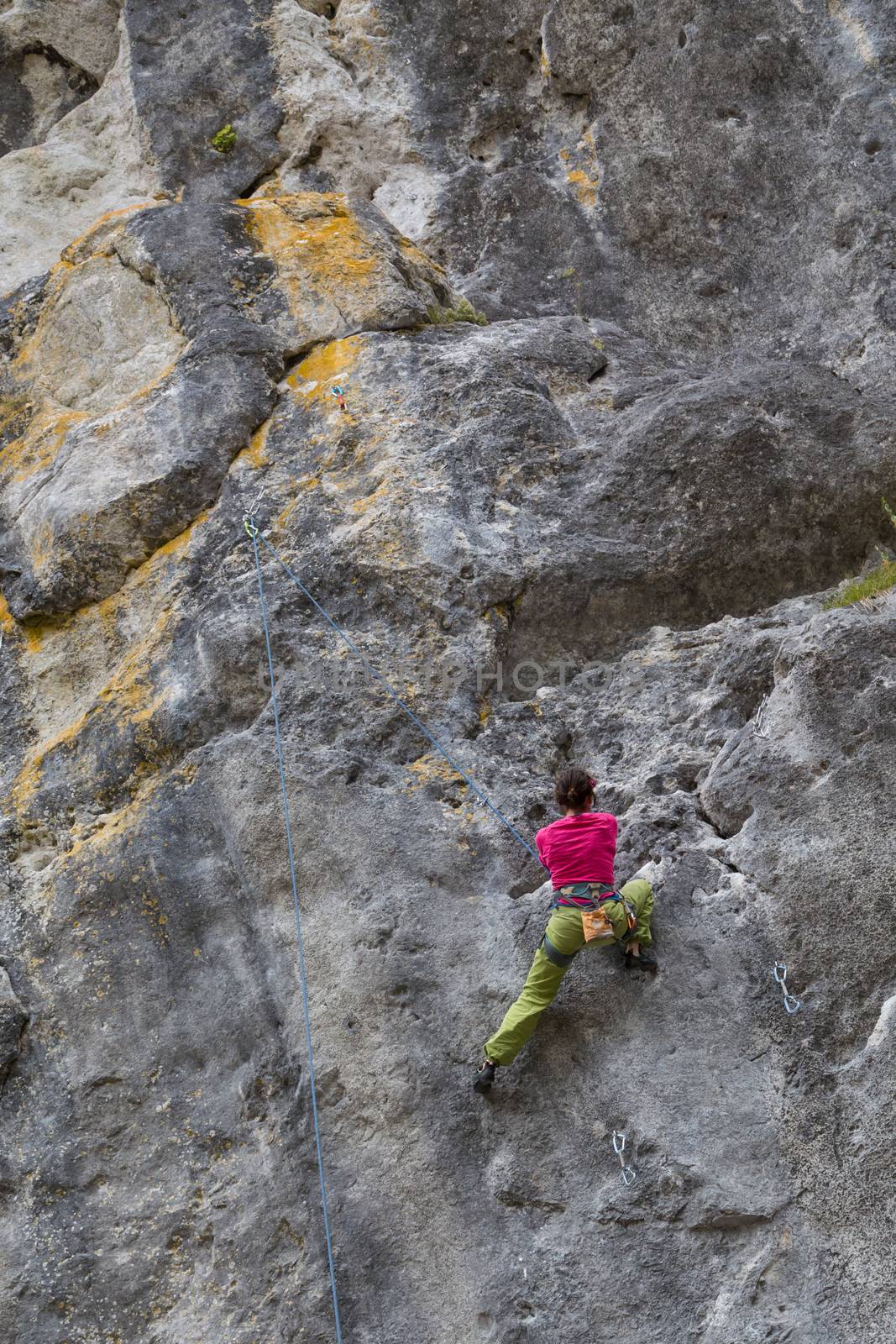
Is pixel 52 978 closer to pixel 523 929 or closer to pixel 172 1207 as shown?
pixel 172 1207

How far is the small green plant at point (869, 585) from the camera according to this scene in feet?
20.2

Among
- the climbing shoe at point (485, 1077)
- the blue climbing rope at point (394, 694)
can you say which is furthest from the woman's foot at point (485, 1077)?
the blue climbing rope at point (394, 694)

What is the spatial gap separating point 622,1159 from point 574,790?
4.86 feet

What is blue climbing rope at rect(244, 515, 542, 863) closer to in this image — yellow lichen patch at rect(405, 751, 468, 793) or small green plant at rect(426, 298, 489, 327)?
yellow lichen patch at rect(405, 751, 468, 793)

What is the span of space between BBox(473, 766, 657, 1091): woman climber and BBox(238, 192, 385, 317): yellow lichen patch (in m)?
4.34

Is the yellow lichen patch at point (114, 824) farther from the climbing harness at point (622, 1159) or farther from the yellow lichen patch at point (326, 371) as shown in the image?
the climbing harness at point (622, 1159)

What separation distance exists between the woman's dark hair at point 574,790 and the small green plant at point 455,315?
401cm

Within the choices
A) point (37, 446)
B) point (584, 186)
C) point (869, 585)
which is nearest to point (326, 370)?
point (37, 446)

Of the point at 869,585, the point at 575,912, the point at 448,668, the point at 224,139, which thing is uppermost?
the point at 224,139

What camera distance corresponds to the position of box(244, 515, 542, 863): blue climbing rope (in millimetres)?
6062

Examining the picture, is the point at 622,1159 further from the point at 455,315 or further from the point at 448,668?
the point at 455,315

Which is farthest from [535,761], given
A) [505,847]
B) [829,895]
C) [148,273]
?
[148,273]

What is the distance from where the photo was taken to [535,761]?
6.36 m

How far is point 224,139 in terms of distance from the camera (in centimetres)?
1003
